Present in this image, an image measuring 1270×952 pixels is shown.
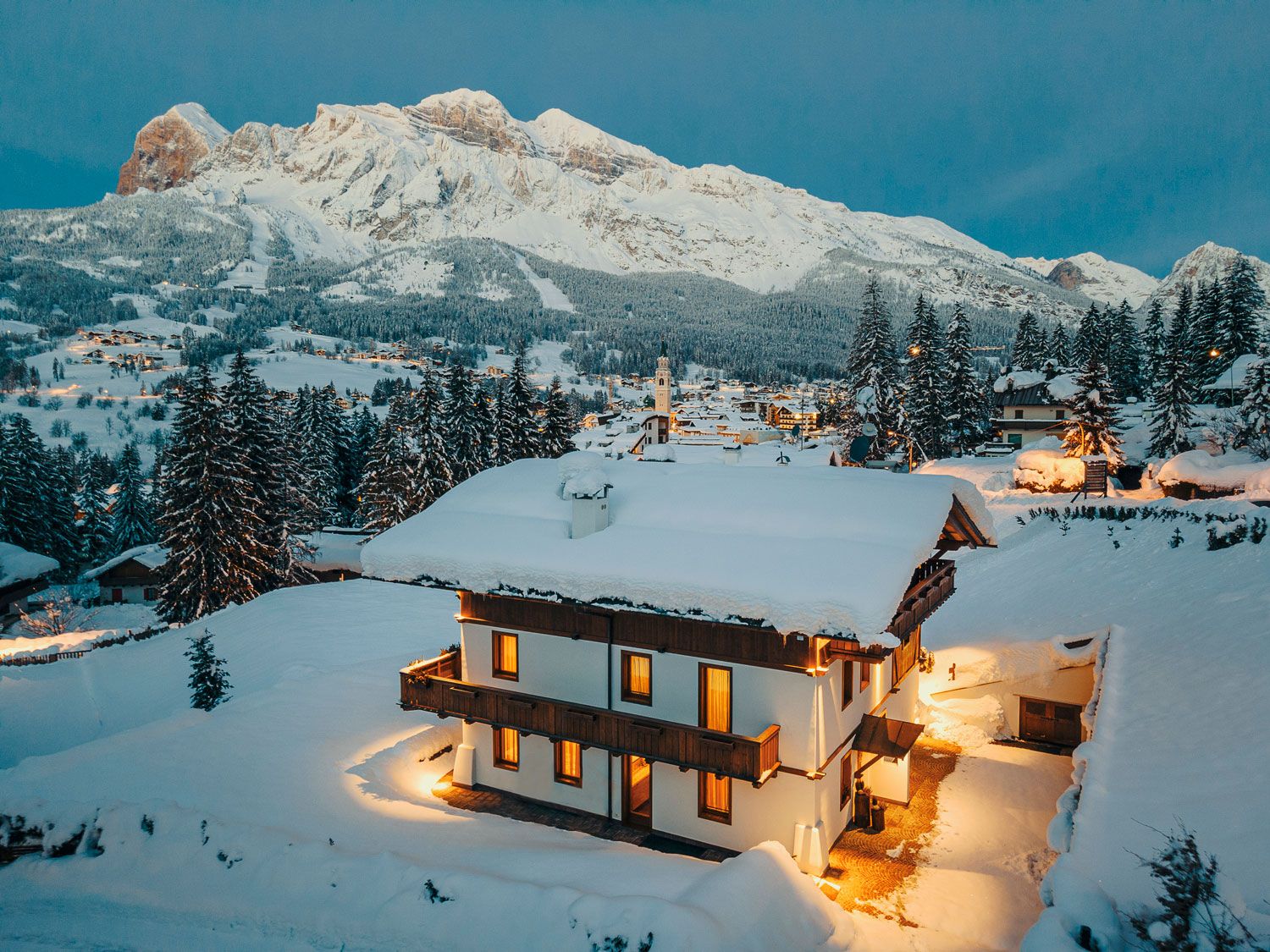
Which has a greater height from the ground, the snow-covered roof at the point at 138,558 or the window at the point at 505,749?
the window at the point at 505,749

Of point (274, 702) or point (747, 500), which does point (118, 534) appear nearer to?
point (274, 702)

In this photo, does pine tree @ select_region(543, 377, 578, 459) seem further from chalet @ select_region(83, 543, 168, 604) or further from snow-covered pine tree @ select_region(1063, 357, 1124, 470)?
snow-covered pine tree @ select_region(1063, 357, 1124, 470)

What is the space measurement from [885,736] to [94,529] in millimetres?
75443

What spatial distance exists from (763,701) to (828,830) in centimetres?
301

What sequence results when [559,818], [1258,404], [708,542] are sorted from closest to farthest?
[708,542], [559,818], [1258,404]

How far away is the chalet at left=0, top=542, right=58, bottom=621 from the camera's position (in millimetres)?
41747

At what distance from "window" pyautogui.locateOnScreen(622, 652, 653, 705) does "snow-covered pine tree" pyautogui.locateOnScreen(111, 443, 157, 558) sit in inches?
2615

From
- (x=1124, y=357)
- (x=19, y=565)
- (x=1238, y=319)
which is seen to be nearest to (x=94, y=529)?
(x=19, y=565)

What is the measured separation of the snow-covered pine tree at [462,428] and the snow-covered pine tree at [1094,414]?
121 ft

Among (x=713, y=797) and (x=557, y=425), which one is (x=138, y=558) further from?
(x=713, y=797)

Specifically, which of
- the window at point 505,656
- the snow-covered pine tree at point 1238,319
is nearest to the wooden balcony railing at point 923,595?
the window at point 505,656

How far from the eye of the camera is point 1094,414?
41.8 metres

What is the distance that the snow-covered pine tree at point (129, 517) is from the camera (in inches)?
2596

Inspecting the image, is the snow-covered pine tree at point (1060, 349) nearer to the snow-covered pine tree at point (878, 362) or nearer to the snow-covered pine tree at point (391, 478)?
the snow-covered pine tree at point (878, 362)
